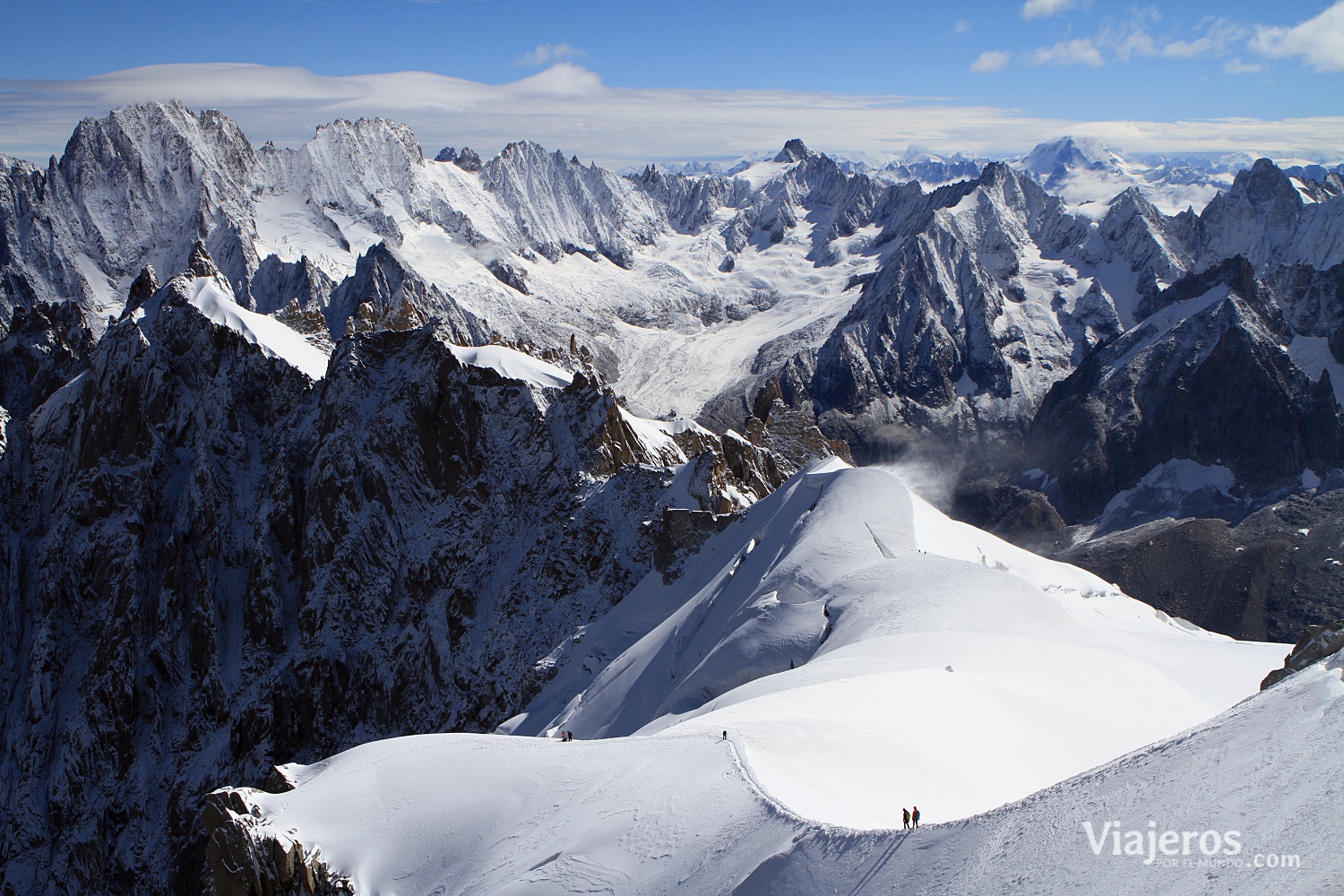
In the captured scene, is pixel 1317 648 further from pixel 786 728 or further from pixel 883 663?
pixel 883 663

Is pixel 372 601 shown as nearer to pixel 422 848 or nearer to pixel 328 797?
pixel 328 797

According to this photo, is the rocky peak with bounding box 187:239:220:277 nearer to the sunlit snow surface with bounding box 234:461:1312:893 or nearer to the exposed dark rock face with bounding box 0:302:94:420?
the exposed dark rock face with bounding box 0:302:94:420

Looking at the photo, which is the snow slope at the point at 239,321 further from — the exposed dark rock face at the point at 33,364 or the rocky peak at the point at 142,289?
the exposed dark rock face at the point at 33,364

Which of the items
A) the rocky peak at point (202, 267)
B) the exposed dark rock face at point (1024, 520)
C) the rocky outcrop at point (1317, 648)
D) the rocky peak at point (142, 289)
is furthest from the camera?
the exposed dark rock face at point (1024, 520)

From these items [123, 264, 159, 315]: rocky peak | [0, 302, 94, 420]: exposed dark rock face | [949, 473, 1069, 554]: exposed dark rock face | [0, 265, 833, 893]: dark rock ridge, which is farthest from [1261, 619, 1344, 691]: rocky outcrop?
[949, 473, 1069, 554]: exposed dark rock face

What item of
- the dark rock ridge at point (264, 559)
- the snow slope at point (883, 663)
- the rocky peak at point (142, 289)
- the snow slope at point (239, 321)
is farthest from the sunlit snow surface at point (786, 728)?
the rocky peak at point (142, 289)

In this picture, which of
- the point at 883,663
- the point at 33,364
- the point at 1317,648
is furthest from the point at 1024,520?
the point at 33,364

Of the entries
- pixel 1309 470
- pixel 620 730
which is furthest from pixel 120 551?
pixel 1309 470
